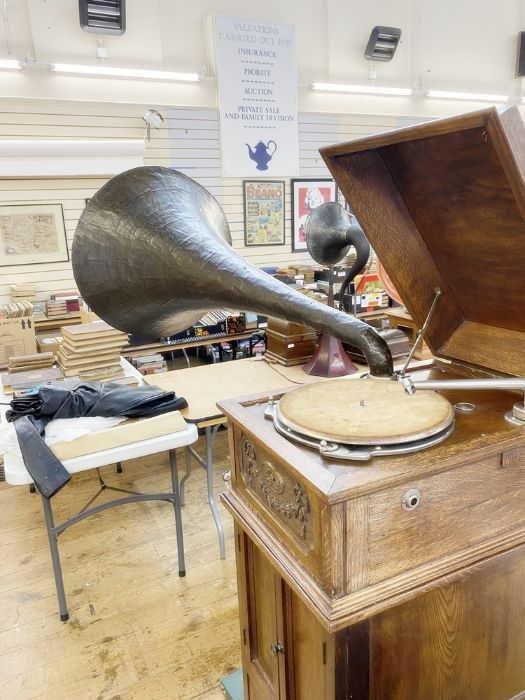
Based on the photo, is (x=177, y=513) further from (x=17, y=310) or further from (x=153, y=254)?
(x=17, y=310)

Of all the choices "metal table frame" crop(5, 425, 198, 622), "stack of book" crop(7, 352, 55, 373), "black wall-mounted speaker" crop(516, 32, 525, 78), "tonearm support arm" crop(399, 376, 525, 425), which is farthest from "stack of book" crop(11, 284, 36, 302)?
"black wall-mounted speaker" crop(516, 32, 525, 78)

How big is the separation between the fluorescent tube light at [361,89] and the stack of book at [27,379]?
3.89 metres

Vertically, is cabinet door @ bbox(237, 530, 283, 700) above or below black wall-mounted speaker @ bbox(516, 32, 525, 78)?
below

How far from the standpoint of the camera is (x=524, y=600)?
1087 mm

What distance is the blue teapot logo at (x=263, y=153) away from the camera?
5062 millimetres

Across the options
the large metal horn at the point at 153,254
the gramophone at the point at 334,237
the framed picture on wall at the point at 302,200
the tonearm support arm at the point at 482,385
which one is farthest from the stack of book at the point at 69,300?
the tonearm support arm at the point at 482,385

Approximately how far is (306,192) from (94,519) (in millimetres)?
3836

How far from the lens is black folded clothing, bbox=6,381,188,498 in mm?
1836

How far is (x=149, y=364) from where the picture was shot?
3.75m

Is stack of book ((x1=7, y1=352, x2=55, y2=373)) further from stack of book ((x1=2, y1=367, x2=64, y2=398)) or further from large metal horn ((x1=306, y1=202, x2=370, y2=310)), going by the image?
large metal horn ((x1=306, y1=202, x2=370, y2=310))

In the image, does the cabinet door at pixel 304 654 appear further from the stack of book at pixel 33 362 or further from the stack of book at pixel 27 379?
the stack of book at pixel 33 362

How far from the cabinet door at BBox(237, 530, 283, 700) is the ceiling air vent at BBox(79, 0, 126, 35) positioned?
4.41 m

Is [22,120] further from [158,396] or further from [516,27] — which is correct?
[516,27]

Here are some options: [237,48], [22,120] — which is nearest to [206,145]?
[237,48]
